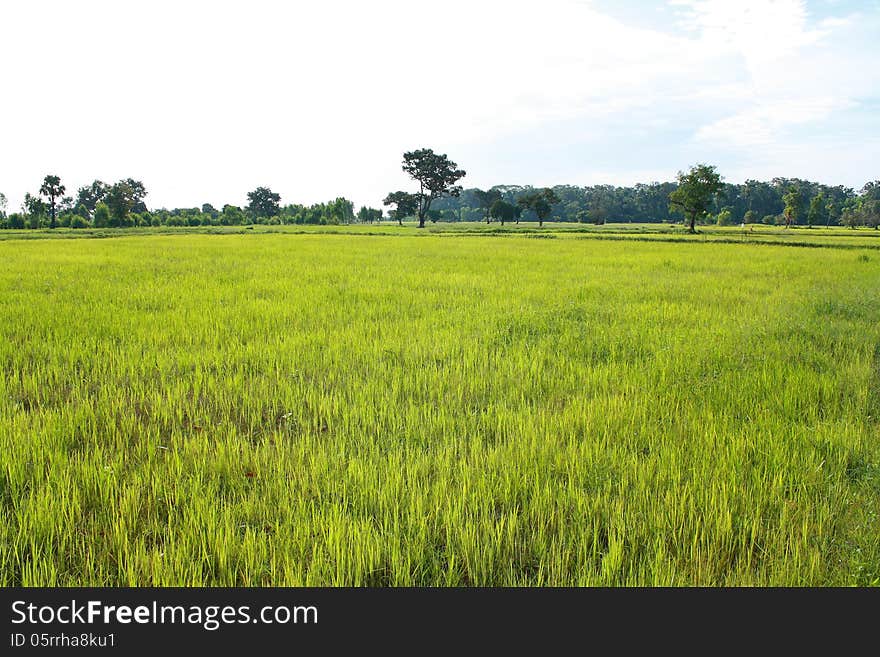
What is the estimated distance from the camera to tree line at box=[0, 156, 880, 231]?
67125 millimetres

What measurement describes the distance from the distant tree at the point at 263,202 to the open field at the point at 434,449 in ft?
354

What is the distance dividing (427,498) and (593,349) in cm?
404

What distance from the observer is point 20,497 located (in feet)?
9.32

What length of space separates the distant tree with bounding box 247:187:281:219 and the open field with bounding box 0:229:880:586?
10780cm

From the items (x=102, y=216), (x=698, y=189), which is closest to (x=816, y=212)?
(x=698, y=189)

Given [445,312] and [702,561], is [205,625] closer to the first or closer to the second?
[702,561]

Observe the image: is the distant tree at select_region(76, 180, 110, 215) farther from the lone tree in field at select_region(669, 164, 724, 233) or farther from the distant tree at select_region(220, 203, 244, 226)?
the lone tree in field at select_region(669, 164, 724, 233)

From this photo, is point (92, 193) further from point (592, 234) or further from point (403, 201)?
point (592, 234)

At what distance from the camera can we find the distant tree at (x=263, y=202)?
108m

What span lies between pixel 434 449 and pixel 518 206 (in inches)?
3604

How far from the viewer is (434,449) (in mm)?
3465

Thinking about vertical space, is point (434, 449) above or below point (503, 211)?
below

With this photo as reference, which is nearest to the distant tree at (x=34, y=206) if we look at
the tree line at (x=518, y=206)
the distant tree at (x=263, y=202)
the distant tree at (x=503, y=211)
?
the tree line at (x=518, y=206)

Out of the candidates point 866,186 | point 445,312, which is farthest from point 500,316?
point 866,186
